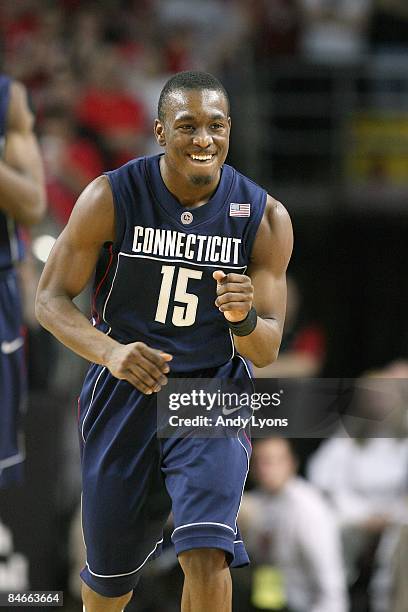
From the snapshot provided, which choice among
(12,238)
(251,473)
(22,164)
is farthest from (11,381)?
(251,473)

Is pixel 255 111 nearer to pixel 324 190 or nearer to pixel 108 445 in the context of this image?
pixel 324 190

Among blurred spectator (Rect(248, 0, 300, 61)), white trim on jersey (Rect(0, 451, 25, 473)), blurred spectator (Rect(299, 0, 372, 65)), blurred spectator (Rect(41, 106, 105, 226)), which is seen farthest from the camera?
blurred spectator (Rect(299, 0, 372, 65))

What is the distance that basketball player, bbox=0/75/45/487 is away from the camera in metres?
5.00

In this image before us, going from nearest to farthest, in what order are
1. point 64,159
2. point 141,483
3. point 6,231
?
point 141,483
point 6,231
point 64,159

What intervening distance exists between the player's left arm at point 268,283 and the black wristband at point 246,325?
3cm

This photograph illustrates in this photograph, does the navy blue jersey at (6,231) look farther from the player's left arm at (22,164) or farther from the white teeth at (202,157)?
the white teeth at (202,157)

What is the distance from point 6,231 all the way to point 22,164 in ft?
0.99

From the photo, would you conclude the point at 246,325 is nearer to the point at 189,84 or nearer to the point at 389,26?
the point at 189,84

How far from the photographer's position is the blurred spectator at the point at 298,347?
21.5ft

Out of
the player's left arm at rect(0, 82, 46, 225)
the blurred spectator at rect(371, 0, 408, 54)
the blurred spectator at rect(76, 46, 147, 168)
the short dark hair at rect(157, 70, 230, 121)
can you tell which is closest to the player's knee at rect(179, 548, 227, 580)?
the short dark hair at rect(157, 70, 230, 121)

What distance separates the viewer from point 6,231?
5141 millimetres

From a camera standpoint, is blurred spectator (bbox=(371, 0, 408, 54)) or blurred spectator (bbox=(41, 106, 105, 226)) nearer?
blurred spectator (bbox=(41, 106, 105, 226))

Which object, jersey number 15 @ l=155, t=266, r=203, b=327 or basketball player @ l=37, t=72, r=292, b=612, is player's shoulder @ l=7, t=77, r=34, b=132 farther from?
jersey number 15 @ l=155, t=266, r=203, b=327

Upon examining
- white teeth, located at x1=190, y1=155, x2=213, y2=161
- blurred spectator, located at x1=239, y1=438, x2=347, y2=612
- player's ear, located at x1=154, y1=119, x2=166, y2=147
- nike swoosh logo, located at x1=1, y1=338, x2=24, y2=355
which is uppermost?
player's ear, located at x1=154, y1=119, x2=166, y2=147
